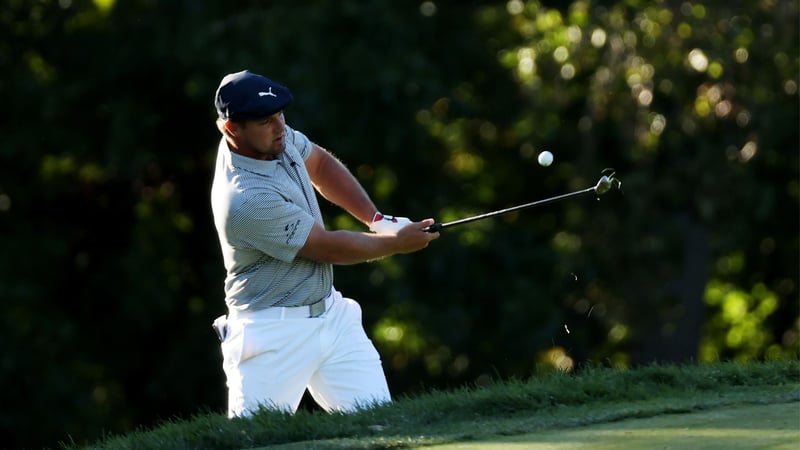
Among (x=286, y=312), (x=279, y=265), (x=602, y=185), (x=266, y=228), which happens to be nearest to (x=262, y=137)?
(x=266, y=228)

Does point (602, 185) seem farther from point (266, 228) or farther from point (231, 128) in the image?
point (231, 128)

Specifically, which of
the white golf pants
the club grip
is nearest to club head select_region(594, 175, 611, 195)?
the club grip

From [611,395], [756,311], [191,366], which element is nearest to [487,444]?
[611,395]

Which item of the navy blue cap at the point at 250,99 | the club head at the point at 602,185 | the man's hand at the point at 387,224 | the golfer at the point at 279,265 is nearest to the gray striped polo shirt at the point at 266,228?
the golfer at the point at 279,265

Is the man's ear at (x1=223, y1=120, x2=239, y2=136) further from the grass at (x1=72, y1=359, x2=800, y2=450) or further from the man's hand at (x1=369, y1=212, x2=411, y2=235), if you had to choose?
the grass at (x1=72, y1=359, x2=800, y2=450)

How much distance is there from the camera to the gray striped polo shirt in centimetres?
607

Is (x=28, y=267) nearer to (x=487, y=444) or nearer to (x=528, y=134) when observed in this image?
(x=528, y=134)

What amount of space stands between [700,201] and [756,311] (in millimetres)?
6216

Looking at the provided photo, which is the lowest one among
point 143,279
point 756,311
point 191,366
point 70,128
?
point 756,311

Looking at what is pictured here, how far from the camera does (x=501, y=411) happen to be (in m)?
6.35

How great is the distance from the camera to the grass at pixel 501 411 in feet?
19.4

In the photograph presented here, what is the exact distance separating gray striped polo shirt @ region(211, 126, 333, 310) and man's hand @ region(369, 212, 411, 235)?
0.93 ft

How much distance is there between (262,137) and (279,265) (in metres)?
0.52

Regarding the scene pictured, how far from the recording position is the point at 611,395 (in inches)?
257
